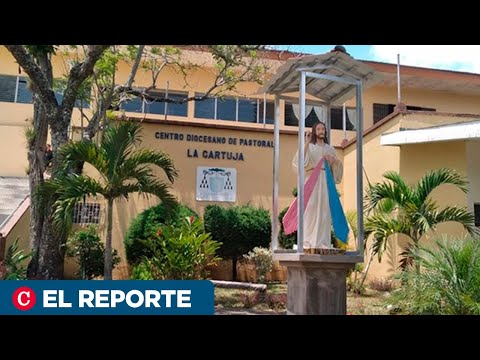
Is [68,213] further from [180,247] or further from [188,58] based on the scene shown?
[188,58]

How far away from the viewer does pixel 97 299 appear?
18.2 ft

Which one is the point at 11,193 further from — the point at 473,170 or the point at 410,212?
the point at 473,170

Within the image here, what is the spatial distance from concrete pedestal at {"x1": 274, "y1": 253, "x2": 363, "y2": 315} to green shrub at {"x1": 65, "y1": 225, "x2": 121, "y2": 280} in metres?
5.97

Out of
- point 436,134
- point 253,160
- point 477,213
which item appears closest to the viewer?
point 436,134

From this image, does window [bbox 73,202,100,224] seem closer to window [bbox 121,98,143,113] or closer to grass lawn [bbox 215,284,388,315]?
grass lawn [bbox 215,284,388,315]

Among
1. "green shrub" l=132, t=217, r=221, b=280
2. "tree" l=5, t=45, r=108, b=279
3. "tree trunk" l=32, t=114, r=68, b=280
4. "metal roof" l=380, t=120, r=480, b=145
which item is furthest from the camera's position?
"metal roof" l=380, t=120, r=480, b=145

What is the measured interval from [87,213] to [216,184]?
120 inches

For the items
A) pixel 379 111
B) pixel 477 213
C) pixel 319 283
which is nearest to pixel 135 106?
pixel 379 111

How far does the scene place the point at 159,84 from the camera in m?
17.4

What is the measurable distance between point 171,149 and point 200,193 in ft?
4.08

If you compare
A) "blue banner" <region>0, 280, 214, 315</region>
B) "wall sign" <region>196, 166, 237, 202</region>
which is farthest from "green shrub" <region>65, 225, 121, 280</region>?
"blue banner" <region>0, 280, 214, 315</region>

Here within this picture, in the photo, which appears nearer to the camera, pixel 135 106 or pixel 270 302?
pixel 270 302

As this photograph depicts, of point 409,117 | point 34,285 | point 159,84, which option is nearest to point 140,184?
point 34,285

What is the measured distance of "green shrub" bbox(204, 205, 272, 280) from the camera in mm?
11797
